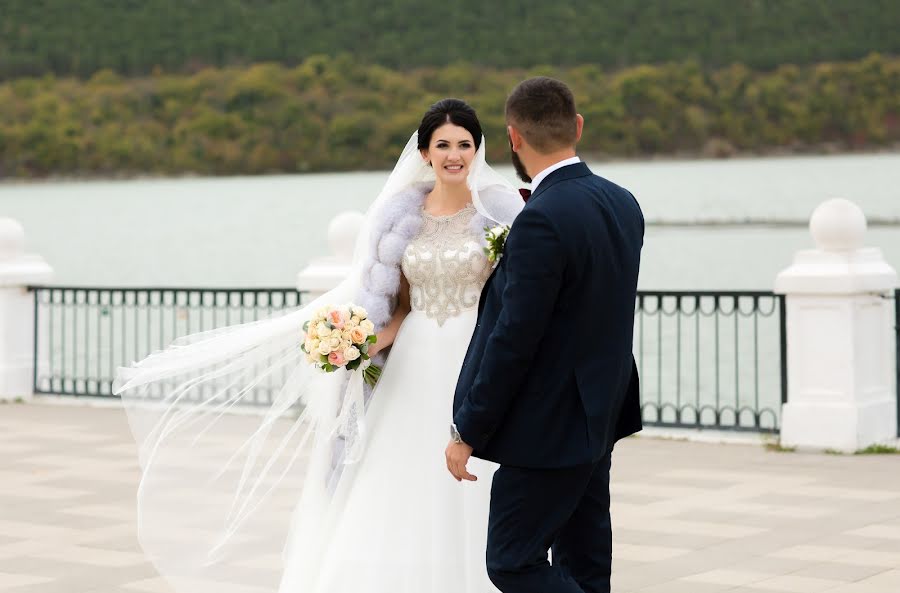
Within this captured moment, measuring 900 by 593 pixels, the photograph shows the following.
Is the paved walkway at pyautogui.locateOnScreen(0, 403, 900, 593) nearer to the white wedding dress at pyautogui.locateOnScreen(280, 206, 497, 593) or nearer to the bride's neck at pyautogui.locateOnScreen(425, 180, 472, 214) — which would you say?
the white wedding dress at pyautogui.locateOnScreen(280, 206, 497, 593)

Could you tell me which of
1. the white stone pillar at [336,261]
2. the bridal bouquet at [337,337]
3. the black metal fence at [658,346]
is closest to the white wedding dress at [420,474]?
the bridal bouquet at [337,337]

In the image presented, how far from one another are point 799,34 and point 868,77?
9.60 ft

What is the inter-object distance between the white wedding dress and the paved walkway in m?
1.20

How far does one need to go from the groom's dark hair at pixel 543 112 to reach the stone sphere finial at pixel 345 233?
738cm

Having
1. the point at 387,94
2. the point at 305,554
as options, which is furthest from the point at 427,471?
the point at 387,94

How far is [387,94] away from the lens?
4603cm

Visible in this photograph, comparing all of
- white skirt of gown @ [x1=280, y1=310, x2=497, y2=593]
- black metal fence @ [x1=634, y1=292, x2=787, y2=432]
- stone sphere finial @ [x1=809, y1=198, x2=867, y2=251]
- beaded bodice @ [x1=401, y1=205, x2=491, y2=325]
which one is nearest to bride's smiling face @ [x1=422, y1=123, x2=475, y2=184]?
beaded bodice @ [x1=401, y1=205, x2=491, y2=325]

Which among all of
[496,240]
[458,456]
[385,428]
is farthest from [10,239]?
[458,456]

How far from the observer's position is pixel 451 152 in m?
4.76

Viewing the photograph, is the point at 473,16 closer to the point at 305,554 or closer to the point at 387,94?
the point at 387,94

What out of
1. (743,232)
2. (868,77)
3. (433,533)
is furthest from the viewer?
(743,232)

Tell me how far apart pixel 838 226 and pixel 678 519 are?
306 cm

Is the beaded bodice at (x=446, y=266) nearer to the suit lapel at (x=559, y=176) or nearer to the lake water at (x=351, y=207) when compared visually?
the suit lapel at (x=559, y=176)

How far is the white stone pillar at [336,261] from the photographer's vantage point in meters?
10.9
